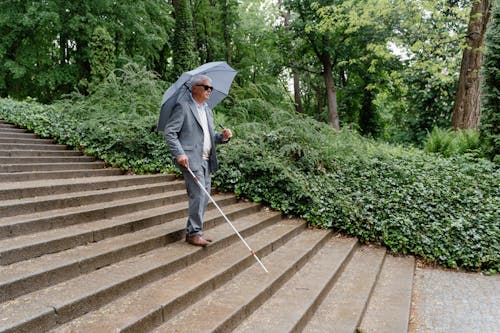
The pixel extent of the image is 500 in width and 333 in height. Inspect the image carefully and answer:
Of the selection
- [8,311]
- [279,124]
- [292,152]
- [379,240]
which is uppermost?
[279,124]

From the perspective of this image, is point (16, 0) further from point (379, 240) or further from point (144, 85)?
point (379, 240)

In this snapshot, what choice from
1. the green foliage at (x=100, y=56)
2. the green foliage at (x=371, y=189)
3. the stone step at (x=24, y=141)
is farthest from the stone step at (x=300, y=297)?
the green foliage at (x=100, y=56)

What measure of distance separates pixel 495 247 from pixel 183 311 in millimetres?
5369

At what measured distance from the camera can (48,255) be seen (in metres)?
3.42

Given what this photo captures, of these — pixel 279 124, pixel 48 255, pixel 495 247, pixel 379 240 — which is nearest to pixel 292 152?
pixel 279 124

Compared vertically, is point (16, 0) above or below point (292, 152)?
above

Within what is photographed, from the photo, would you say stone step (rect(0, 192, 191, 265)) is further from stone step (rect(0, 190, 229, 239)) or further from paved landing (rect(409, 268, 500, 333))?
paved landing (rect(409, 268, 500, 333))

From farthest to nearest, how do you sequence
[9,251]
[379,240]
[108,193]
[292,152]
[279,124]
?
[279,124] < [292,152] < [379,240] < [108,193] < [9,251]

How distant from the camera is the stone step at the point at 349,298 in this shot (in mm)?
3670

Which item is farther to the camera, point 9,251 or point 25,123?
point 25,123

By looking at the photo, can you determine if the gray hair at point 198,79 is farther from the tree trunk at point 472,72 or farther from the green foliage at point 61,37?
the green foliage at point 61,37

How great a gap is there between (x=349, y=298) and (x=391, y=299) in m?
0.63

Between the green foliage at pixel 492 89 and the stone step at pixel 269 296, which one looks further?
the green foliage at pixel 492 89

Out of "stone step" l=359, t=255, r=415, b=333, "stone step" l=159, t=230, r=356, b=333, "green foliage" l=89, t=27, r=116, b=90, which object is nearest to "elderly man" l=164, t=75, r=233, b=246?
"stone step" l=159, t=230, r=356, b=333
